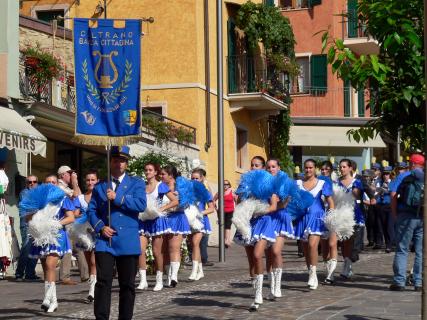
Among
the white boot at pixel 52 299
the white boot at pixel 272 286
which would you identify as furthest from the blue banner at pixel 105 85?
the white boot at pixel 272 286

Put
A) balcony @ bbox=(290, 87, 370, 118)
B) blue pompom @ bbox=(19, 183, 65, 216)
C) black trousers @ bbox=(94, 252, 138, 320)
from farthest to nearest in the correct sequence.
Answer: balcony @ bbox=(290, 87, 370, 118) < blue pompom @ bbox=(19, 183, 65, 216) < black trousers @ bbox=(94, 252, 138, 320)

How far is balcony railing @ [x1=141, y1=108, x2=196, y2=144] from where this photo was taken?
113 ft

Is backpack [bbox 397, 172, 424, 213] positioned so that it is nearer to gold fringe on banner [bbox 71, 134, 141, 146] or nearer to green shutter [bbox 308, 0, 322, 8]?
gold fringe on banner [bbox 71, 134, 141, 146]

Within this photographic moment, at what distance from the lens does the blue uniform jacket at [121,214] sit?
14.4 metres

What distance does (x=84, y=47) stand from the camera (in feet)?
52.9

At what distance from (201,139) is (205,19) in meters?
3.35

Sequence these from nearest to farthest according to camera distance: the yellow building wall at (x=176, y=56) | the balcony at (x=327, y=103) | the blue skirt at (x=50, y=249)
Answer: the blue skirt at (x=50, y=249) < the yellow building wall at (x=176, y=56) < the balcony at (x=327, y=103)

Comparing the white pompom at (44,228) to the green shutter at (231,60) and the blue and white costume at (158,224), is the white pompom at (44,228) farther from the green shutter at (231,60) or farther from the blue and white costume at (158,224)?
the green shutter at (231,60)

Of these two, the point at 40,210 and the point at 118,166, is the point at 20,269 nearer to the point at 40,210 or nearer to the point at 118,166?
the point at 40,210

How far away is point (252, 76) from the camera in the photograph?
4106cm

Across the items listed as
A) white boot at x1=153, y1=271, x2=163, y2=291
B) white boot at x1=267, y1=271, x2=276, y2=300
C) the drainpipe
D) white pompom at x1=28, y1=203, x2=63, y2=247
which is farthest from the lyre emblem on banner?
the drainpipe

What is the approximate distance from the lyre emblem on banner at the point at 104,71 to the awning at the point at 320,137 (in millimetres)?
33539

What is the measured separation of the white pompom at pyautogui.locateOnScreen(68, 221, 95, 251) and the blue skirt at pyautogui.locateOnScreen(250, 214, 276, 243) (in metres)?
2.52

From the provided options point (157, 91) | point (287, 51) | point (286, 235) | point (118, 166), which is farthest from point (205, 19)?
point (118, 166)
